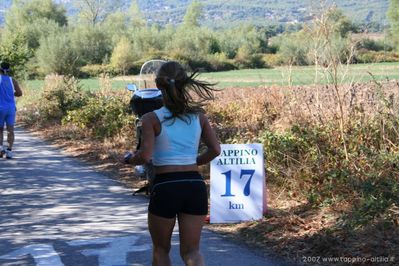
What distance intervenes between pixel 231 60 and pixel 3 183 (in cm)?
7074

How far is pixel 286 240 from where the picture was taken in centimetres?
659

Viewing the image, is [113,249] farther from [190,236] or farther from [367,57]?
[367,57]

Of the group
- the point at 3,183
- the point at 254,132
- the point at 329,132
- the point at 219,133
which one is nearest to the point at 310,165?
the point at 329,132

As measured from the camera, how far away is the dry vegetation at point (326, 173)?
20.6 ft

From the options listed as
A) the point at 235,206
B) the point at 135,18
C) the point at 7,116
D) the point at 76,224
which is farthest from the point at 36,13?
the point at 235,206

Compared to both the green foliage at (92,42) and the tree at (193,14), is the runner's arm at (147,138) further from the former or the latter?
the tree at (193,14)

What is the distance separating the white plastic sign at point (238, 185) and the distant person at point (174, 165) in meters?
3.02

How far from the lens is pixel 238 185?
7645 mm

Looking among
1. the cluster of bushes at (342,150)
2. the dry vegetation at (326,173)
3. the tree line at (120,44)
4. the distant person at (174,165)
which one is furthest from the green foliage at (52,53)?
the distant person at (174,165)

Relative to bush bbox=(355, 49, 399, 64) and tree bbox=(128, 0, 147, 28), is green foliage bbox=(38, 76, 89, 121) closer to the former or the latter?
bush bbox=(355, 49, 399, 64)

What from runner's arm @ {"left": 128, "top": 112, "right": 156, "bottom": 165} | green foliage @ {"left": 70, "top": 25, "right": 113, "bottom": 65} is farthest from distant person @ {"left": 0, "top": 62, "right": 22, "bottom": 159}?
green foliage @ {"left": 70, "top": 25, "right": 113, "bottom": 65}

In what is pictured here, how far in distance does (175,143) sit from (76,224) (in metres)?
3.46

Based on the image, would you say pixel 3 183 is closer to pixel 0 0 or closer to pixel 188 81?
pixel 188 81

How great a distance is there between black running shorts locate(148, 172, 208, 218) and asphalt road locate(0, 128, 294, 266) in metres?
1.70
